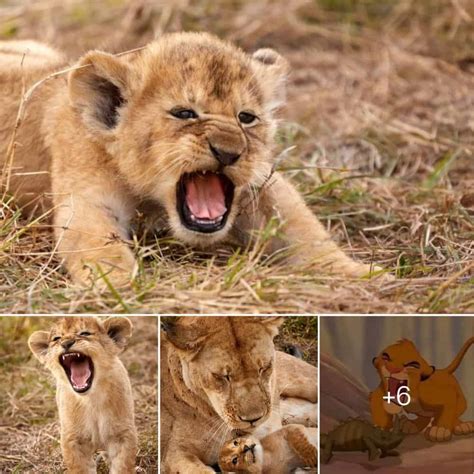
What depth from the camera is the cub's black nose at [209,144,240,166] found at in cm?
493

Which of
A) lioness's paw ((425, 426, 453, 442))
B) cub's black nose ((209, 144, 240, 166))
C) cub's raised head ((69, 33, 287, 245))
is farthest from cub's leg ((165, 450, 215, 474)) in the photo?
cub's black nose ((209, 144, 240, 166))

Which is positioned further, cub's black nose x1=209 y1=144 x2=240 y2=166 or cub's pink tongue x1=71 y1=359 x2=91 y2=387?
cub's black nose x1=209 y1=144 x2=240 y2=166

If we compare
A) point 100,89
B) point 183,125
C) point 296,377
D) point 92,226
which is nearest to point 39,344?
point 92,226

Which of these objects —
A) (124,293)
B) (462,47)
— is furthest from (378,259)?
(462,47)

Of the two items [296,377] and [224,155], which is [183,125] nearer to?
[224,155]

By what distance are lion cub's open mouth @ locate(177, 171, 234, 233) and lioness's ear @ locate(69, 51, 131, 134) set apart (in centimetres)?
49

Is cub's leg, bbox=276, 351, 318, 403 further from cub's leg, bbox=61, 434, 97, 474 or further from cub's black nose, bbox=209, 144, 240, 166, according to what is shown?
cub's black nose, bbox=209, 144, 240, 166

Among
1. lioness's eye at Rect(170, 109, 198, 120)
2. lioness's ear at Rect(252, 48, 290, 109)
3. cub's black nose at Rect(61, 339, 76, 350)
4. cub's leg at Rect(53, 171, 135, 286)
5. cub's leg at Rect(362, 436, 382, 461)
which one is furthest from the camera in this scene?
lioness's ear at Rect(252, 48, 290, 109)

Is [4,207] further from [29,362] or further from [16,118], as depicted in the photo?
[29,362]

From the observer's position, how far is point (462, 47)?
347 inches

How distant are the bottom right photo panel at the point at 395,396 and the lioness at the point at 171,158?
668 mm

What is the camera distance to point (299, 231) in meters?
5.45

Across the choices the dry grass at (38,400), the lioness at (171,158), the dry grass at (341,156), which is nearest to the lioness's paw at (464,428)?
the dry grass at (341,156)

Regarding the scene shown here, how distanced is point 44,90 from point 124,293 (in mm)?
1652
